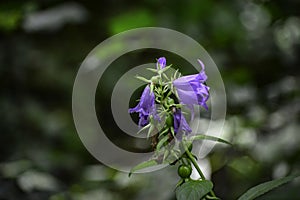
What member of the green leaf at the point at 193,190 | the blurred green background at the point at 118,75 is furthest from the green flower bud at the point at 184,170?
the blurred green background at the point at 118,75

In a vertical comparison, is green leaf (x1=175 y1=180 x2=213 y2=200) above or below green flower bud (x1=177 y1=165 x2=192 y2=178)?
below

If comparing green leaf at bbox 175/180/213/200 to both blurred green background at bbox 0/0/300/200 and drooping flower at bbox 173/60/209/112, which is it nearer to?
drooping flower at bbox 173/60/209/112

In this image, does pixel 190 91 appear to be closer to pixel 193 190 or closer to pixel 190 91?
pixel 190 91

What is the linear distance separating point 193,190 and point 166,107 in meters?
0.11

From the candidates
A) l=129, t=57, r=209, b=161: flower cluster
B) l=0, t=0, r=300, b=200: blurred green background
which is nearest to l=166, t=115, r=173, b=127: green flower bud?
l=129, t=57, r=209, b=161: flower cluster

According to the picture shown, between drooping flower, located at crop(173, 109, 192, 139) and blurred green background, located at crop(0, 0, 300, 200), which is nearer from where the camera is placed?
drooping flower, located at crop(173, 109, 192, 139)

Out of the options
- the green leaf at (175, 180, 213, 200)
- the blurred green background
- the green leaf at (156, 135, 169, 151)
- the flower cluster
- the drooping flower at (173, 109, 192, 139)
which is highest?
the blurred green background

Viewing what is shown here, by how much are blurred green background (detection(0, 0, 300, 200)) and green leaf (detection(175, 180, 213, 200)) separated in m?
0.42

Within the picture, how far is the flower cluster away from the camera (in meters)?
0.85

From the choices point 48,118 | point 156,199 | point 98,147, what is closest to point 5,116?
point 48,118

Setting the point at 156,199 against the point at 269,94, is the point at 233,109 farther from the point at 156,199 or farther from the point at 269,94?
the point at 156,199

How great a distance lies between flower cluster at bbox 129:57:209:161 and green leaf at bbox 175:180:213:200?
44 mm

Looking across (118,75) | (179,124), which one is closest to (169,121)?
(179,124)

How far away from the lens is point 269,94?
201 cm
